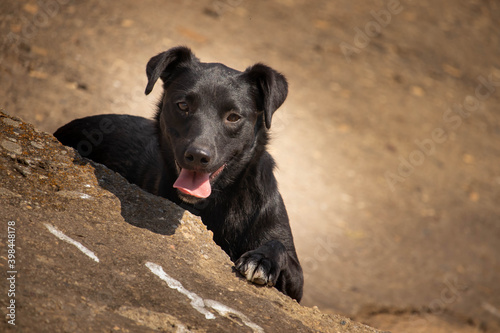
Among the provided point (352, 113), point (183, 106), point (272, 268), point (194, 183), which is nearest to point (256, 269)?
point (272, 268)

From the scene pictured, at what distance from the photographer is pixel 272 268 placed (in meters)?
3.13

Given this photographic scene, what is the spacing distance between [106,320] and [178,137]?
4.82ft

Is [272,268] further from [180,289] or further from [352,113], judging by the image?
[352,113]

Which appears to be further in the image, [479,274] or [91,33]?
[91,33]

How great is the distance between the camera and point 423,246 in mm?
6820

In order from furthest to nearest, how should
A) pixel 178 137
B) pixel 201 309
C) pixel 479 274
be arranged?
pixel 479 274 < pixel 178 137 < pixel 201 309

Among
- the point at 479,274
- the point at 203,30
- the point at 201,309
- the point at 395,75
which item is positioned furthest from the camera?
the point at 395,75

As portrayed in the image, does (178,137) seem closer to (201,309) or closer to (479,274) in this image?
(201,309)

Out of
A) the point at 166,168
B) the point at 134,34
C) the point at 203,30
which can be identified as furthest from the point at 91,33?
the point at 166,168

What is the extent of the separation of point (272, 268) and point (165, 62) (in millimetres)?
1498

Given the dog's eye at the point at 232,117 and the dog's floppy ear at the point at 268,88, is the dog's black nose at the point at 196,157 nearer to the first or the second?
the dog's eye at the point at 232,117

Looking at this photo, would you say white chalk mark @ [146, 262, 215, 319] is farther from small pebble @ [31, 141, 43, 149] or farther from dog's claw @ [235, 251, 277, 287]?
small pebble @ [31, 141, 43, 149]

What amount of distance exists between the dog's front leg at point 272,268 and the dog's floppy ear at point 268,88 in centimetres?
79

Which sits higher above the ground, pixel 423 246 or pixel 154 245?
pixel 154 245
